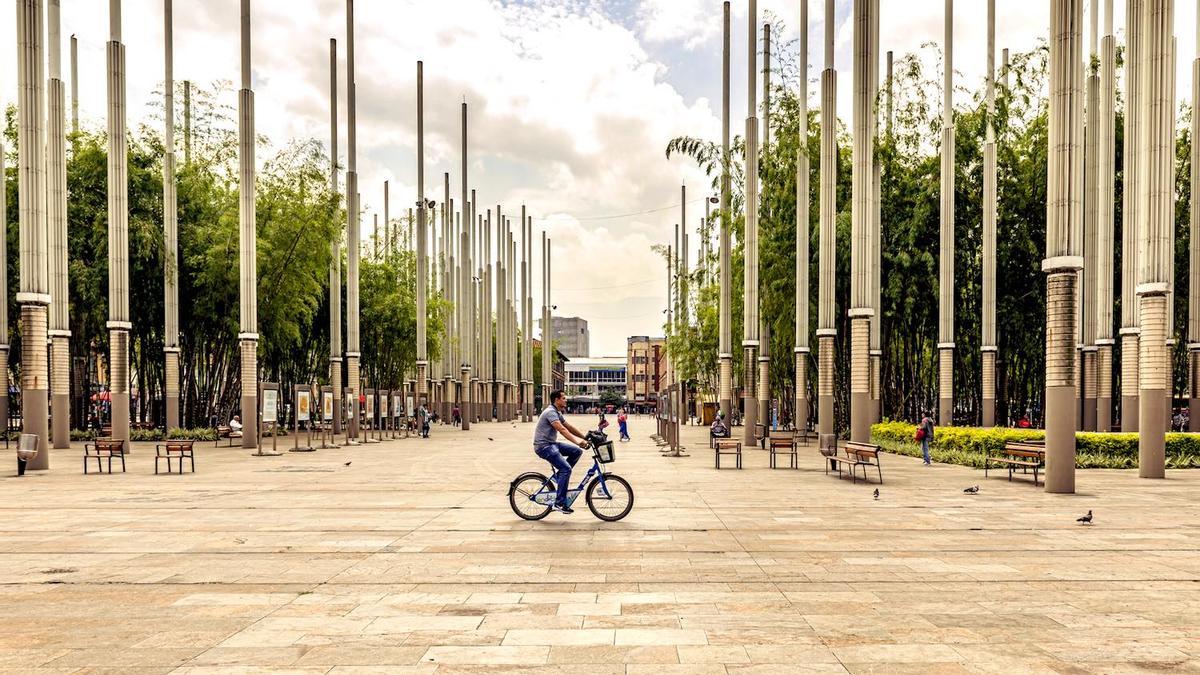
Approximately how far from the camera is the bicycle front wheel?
13.0 meters

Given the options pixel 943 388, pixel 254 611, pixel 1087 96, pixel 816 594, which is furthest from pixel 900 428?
pixel 254 611

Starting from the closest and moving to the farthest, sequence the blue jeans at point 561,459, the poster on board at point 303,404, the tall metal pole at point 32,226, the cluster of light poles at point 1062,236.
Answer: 1. the blue jeans at point 561,459
2. the cluster of light poles at point 1062,236
3. the tall metal pole at point 32,226
4. the poster on board at point 303,404

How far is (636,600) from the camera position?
8.00m

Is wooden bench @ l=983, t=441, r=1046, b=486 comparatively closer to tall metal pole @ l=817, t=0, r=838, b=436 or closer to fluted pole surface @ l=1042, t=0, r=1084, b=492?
fluted pole surface @ l=1042, t=0, r=1084, b=492

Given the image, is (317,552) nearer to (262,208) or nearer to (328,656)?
(328,656)

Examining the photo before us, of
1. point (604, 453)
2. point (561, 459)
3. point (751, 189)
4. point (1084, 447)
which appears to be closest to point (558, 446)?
point (561, 459)

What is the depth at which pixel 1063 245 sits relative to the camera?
16.5 m

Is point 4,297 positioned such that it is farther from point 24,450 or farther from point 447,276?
point 447,276

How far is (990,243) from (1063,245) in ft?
54.2

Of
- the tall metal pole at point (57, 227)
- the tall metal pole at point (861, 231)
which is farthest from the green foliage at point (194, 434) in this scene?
the tall metal pole at point (861, 231)

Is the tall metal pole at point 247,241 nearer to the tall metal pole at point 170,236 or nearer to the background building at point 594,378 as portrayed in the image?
the tall metal pole at point 170,236

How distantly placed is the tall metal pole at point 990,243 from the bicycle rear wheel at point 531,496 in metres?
24.0

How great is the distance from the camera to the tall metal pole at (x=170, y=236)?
33781mm

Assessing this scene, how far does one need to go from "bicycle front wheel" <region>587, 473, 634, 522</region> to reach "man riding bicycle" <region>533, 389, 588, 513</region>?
0.38 m
